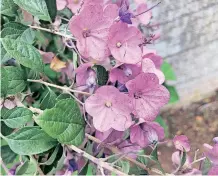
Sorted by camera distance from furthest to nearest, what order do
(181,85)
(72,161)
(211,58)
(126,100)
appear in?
1. (181,85)
2. (211,58)
3. (72,161)
4. (126,100)

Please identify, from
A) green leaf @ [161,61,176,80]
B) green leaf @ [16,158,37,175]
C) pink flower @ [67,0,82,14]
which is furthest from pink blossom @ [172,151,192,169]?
green leaf @ [161,61,176,80]

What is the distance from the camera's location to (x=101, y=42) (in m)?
0.68

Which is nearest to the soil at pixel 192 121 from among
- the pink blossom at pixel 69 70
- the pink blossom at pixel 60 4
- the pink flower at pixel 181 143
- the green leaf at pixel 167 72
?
the green leaf at pixel 167 72

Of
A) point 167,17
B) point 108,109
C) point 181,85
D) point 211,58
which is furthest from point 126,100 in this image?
point 181,85

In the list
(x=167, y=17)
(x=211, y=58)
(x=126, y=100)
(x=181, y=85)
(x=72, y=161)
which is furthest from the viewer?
(x=181, y=85)

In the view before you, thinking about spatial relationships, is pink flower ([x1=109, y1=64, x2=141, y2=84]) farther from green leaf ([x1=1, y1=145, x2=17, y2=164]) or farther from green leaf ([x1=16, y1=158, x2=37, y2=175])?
green leaf ([x1=1, y1=145, x2=17, y2=164])

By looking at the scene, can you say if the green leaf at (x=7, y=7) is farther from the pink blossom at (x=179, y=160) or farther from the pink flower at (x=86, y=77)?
the pink blossom at (x=179, y=160)

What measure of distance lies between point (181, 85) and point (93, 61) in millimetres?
1579

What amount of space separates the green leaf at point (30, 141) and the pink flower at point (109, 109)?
0.29ft

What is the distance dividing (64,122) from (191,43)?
1.37 metres

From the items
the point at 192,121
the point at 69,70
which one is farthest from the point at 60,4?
the point at 192,121

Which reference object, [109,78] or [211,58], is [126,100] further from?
[211,58]

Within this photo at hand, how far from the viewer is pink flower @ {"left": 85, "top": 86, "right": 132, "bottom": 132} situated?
26.4 inches

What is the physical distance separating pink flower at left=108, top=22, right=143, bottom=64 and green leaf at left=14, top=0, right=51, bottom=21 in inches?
6.6
